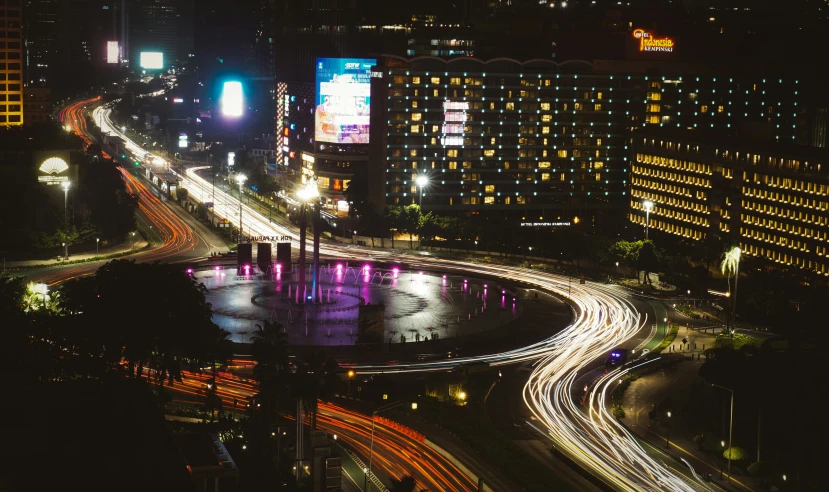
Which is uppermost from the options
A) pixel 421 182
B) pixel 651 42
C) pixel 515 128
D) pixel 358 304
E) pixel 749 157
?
pixel 651 42

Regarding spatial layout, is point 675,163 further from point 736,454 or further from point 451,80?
point 736,454

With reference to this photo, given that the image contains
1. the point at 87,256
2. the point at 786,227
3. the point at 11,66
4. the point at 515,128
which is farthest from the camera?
the point at 11,66

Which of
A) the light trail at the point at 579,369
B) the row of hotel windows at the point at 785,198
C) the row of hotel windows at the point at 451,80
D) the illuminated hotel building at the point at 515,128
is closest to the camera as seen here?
the light trail at the point at 579,369

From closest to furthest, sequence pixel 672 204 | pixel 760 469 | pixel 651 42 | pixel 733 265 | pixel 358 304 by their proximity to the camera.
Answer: pixel 760 469 < pixel 358 304 < pixel 733 265 < pixel 672 204 < pixel 651 42

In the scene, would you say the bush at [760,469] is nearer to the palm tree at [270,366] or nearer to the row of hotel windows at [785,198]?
the palm tree at [270,366]

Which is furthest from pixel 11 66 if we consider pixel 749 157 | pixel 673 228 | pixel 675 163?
pixel 749 157

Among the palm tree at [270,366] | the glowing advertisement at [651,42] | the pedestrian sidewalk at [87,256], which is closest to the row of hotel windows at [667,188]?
the glowing advertisement at [651,42]

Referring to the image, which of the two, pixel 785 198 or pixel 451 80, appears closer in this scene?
pixel 785 198

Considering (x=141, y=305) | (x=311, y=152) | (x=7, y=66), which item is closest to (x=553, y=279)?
(x=141, y=305)

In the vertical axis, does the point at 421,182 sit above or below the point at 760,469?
above
